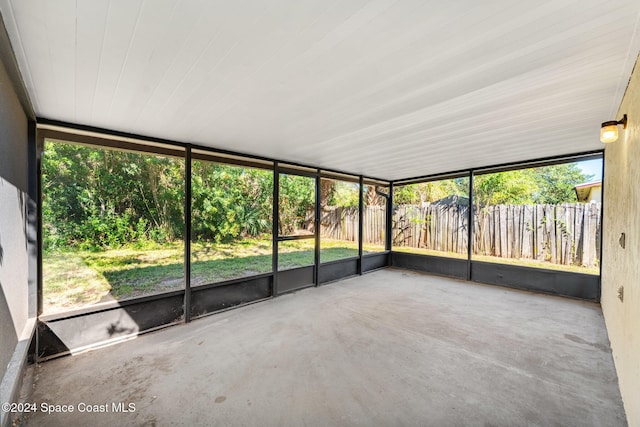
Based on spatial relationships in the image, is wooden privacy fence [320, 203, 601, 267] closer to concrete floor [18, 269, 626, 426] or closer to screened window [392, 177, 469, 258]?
screened window [392, 177, 469, 258]

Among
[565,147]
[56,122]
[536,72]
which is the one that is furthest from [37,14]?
[565,147]

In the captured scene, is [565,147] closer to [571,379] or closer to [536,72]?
[536,72]

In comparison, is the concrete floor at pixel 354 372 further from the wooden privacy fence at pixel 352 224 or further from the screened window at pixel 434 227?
the wooden privacy fence at pixel 352 224

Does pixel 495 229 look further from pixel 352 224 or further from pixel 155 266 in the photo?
pixel 155 266

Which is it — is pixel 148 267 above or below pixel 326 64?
below

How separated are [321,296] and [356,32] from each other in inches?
151

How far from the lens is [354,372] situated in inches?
86.9

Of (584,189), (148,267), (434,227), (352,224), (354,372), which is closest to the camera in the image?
(354,372)

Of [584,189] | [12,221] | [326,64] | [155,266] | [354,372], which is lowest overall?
[354,372]

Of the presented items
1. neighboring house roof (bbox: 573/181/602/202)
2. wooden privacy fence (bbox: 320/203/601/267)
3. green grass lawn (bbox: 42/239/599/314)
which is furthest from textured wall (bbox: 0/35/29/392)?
neighboring house roof (bbox: 573/181/602/202)

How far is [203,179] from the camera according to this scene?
21.5 ft

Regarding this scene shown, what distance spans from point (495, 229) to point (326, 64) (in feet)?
19.1

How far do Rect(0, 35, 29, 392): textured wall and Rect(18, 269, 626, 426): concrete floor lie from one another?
0.59 m

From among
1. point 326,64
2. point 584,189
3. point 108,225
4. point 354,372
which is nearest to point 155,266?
point 108,225
